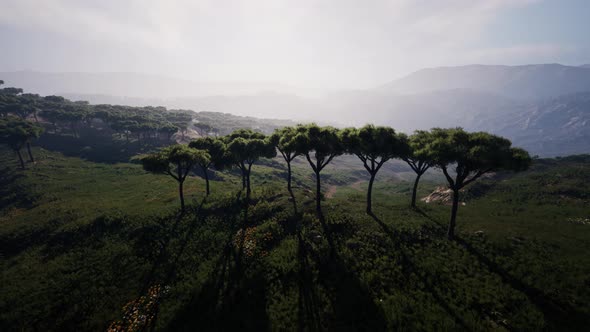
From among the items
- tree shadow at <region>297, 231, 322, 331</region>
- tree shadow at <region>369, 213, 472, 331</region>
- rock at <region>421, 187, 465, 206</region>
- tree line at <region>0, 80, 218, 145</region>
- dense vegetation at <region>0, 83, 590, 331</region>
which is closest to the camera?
tree shadow at <region>369, 213, 472, 331</region>

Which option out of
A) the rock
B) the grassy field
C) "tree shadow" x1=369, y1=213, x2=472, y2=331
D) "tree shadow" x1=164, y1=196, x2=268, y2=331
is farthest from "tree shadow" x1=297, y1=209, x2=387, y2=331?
the rock

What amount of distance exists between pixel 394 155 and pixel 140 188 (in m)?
51.2

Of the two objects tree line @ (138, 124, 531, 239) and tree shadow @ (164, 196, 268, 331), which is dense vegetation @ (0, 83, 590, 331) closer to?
tree shadow @ (164, 196, 268, 331)

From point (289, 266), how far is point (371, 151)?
64.0ft

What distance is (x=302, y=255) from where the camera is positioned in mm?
23172

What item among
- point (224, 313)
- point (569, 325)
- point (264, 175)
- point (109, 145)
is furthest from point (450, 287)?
point (109, 145)

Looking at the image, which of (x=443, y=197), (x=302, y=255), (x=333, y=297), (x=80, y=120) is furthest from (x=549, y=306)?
(x=80, y=120)

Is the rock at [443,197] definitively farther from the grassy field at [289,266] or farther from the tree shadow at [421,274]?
the tree shadow at [421,274]

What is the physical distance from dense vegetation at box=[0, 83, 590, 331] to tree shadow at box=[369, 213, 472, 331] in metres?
0.13

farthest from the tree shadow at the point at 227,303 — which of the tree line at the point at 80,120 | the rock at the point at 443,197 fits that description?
the tree line at the point at 80,120

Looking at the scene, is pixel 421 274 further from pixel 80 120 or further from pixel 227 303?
pixel 80 120

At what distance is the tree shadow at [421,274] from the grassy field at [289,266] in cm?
10

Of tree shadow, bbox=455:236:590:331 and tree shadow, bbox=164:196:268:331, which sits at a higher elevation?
tree shadow, bbox=455:236:590:331

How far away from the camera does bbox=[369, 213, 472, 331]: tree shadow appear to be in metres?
15.7
